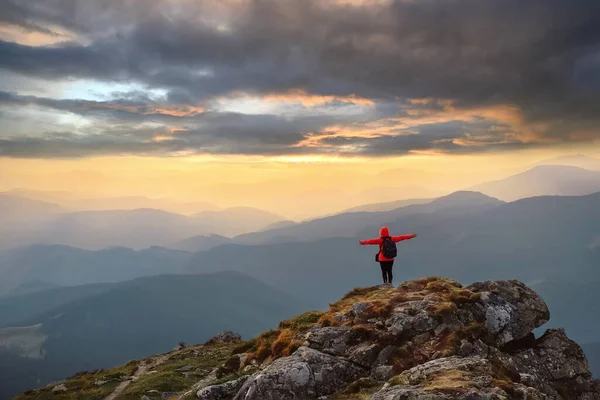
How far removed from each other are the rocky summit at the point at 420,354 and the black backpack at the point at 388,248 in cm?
316

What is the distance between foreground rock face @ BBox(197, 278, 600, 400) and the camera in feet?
58.3

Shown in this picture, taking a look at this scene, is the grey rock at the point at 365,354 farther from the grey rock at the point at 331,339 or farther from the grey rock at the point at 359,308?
the grey rock at the point at 359,308

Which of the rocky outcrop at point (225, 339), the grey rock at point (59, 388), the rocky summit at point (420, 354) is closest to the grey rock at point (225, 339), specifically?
the rocky outcrop at point (225, 339)

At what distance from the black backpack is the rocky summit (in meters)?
3.16

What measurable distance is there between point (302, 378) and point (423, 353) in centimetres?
703

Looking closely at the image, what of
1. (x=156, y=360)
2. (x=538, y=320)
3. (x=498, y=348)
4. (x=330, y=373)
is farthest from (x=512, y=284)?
(x=156, y=360)

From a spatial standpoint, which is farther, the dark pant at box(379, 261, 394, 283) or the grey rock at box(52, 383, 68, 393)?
the grey rock at box(52, 383, 68, 393)

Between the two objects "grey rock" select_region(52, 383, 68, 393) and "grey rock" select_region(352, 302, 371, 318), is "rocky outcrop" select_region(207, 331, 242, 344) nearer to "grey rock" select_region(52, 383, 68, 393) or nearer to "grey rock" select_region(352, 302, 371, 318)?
"grey rock" select_region(52, 383, 68, 393)

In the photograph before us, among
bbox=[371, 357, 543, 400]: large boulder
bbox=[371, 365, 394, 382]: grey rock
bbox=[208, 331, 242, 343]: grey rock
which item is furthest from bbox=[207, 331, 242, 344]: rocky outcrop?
bbox=[371, 357, 543, 400]: large boulder

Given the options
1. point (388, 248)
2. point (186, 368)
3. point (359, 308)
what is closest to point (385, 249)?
point (388, 248)

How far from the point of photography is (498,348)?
25.1 m

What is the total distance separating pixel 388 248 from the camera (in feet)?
114

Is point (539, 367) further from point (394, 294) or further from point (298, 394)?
point (298, 394)

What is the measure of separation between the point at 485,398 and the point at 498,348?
11.9 meters
